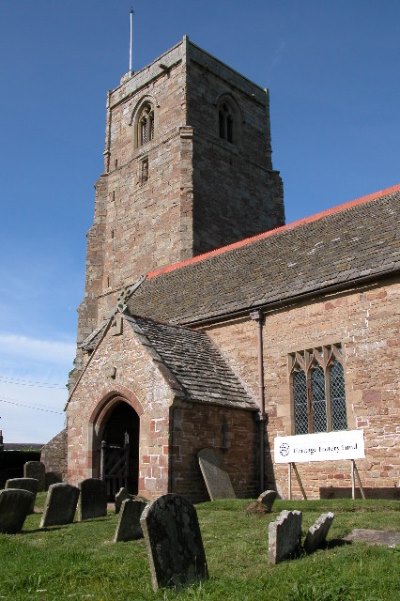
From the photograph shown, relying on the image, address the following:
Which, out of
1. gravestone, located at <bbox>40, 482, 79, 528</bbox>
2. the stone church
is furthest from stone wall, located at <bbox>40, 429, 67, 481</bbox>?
gravestone, located at <bbox>40, 482, 79, 528</bbox>

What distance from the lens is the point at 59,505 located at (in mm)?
11117

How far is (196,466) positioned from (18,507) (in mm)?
4180

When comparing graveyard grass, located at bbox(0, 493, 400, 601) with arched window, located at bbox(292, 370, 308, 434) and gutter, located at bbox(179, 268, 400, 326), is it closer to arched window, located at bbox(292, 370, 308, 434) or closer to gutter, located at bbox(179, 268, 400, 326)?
arched window, located at bbox(292, 370, 308, 434)

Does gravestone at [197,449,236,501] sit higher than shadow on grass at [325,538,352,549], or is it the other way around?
gravestone at [197,449,236,501]

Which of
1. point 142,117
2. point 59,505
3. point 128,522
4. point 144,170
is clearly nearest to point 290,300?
point 59,505

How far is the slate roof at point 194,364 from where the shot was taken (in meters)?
14.1

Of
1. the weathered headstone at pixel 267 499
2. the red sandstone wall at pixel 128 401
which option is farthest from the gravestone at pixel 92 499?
the weathered headstone at pixel 267 499

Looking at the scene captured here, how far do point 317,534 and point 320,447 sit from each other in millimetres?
5769

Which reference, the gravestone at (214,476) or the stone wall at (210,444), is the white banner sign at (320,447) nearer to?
the stone wall at (210,444)

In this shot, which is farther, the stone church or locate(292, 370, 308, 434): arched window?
locate(292, 370, 308, 434): arched window

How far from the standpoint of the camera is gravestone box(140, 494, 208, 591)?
19.4ft

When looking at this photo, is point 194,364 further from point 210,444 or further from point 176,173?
point 176,173

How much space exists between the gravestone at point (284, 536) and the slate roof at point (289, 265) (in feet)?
24.4

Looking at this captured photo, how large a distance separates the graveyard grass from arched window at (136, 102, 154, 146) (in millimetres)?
27764
